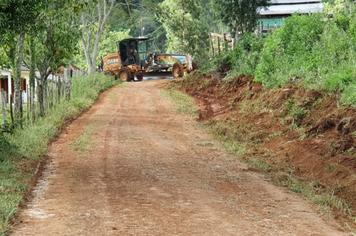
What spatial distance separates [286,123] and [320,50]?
3733 millimetres

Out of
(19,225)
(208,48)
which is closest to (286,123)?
(19,225)

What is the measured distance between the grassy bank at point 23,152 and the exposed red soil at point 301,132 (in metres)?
4.83

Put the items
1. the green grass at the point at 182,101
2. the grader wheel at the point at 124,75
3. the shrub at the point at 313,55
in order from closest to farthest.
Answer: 1. the shrub at the point at 313,55
2. the green grass at the point at 182,101
3. the grader wheel at the point at 124,75

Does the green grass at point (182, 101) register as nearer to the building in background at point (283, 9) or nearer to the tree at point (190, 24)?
the tree at point (190, 24)

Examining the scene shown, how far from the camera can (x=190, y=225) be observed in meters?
9.02

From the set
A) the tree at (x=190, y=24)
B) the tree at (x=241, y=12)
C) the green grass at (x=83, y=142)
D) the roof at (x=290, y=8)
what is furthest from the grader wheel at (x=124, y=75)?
the green grass at (x=83, y=142)

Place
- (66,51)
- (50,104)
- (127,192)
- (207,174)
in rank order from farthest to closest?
(50,104) < (66,51) < (207,174) < (127,192)

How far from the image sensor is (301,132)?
53.3 feet

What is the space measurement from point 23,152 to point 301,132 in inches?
249

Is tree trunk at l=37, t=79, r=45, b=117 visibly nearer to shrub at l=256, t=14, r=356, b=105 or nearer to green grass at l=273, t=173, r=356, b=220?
shrub at l=256, t=14, r=356, b=105

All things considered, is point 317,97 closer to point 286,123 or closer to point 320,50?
point 286,123

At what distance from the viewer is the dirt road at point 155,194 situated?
9000 millimetres

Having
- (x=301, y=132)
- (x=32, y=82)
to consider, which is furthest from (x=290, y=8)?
(x=301, y=132)

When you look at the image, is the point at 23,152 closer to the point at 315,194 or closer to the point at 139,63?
the point at 315,194
